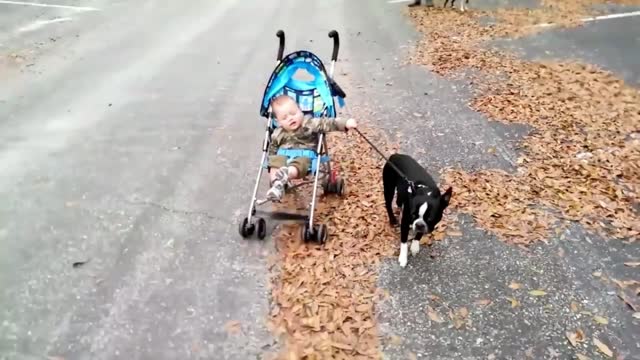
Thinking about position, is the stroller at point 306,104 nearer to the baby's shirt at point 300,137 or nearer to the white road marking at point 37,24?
the baby's shirt at point 300,137

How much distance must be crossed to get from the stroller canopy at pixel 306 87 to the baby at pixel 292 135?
0.49 ft

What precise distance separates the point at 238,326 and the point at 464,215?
87.6 inches

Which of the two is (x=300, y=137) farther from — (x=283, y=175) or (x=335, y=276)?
(x=335, y=276)

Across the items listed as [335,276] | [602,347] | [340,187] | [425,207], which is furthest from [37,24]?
[602,347]

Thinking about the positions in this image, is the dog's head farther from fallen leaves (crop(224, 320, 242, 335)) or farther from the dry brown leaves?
fallen leaves (crop(224, 320, 242, 335))

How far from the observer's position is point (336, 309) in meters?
3.64

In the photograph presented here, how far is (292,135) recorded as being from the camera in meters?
4.54

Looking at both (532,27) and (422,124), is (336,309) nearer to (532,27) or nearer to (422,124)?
(422,124)

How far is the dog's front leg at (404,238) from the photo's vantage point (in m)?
3.84

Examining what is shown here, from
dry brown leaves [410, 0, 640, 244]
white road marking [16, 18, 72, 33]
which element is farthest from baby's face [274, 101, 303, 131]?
white road marking [16, 18, 72, 33]

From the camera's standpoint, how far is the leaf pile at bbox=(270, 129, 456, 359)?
3.39m

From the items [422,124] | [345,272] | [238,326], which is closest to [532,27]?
[422,124]

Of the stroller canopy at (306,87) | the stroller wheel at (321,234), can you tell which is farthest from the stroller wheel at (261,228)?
the stroller canopy at (306,87)

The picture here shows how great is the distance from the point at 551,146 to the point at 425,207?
285cm
